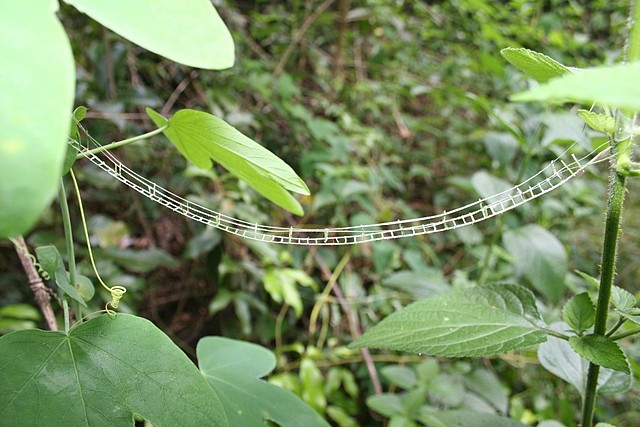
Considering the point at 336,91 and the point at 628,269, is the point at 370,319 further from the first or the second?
the point at 628,269

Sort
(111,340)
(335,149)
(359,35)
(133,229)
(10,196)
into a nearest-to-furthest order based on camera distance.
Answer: (10,196) < (111,340) < (133,229) < (335,149) < (359,35)

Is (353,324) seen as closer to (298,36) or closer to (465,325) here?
(465,325)

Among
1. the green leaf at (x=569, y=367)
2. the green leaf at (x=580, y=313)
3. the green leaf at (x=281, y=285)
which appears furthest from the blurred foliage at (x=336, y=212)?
the green leaf at (x=580, y=313)

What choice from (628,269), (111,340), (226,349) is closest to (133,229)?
(226,349)

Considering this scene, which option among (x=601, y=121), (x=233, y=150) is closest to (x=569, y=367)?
(x=601, y=121)

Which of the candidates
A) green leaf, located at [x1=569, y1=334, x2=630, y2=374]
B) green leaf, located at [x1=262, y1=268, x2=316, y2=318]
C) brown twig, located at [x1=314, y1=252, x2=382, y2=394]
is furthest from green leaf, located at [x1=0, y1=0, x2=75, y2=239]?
brown twig, located at [x1=314, y1=252, x2=382, y2=394]

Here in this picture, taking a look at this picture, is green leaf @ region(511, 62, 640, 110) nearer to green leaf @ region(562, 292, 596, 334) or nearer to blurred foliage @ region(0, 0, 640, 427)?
green leaf @ region(562, 292, 596, 334)
